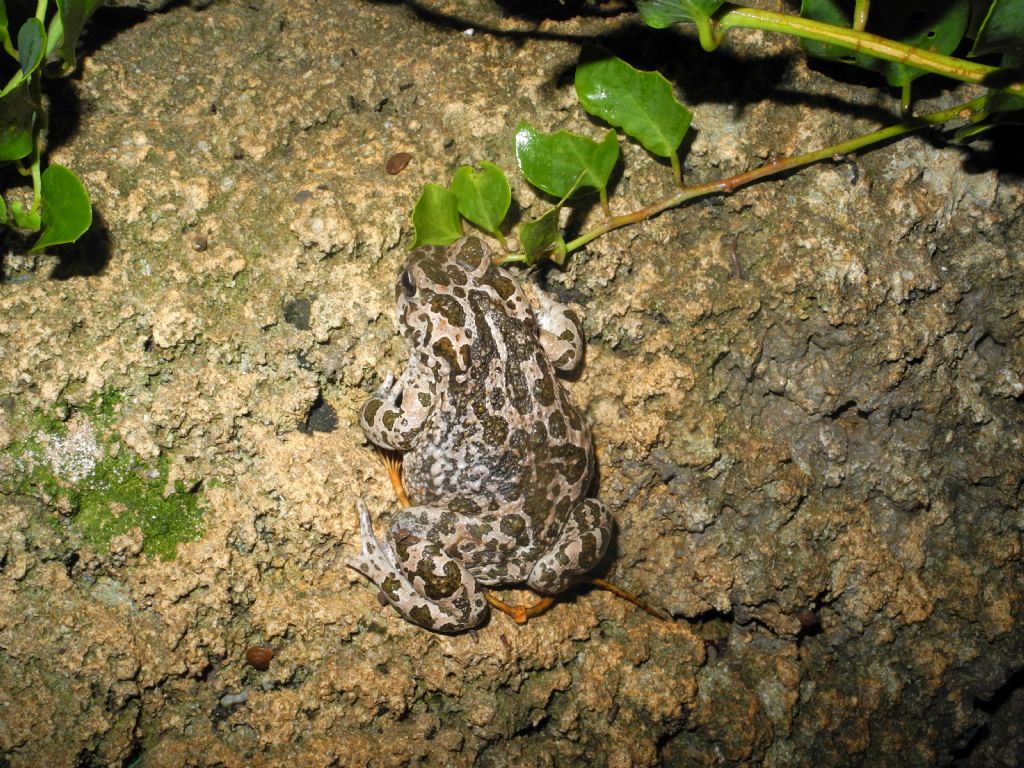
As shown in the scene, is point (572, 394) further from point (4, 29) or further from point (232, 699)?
point (4, 29)

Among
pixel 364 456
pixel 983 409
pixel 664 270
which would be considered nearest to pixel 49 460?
pixel 364 456

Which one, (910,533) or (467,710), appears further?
(910,533)

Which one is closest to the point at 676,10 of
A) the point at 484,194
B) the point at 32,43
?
the point at 484,194

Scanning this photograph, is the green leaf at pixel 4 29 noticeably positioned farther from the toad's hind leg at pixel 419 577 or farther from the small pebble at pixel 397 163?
the toad's hind leg at pixel 419 577

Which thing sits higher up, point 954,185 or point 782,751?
point 954,185

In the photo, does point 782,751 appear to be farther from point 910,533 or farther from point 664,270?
point 664,270
